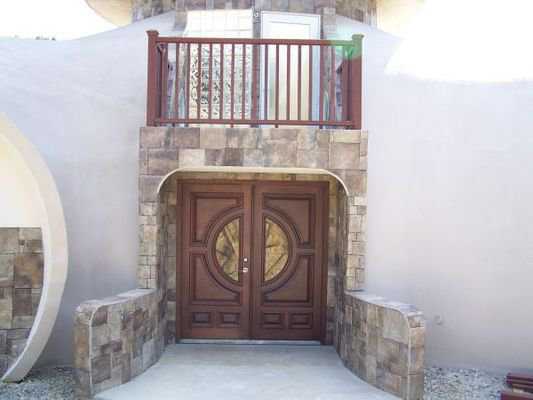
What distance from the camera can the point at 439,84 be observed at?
6465mm

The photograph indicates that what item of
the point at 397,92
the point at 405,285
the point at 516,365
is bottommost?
the point at 516,365

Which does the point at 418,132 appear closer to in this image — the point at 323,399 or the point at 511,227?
the point at 511,227

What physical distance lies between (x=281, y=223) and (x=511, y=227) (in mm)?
2869

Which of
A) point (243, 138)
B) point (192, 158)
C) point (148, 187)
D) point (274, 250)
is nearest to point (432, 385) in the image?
point (274, 250)

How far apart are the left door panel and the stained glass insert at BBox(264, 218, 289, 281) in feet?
0.87

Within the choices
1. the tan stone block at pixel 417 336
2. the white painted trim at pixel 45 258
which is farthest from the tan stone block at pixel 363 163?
the white painted trim at pixel 45 258

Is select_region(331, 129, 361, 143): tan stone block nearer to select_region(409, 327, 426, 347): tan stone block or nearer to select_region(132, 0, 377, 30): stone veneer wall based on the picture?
select_region(409, 327, 426, 347): tan stone block

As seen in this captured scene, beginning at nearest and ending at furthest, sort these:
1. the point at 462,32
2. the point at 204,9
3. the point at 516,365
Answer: the point at 516,365
the point at 462,32
the point at 204,9

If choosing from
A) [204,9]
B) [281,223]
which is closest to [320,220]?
[281,223]

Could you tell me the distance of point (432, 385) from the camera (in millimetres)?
5691

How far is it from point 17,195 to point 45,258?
75 cm

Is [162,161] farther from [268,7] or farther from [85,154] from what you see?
[268,7]

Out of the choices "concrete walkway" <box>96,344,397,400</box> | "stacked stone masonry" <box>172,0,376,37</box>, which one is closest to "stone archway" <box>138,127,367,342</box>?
"concrete walkway" <box>96,344,397,400</box>

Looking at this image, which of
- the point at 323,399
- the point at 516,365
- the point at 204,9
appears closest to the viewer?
the point at 323,399
